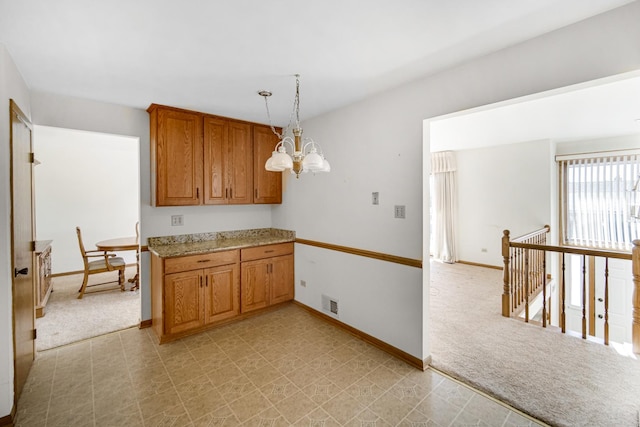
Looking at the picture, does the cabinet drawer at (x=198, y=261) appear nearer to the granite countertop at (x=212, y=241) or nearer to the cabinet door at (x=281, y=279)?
the granite countertop at (x=212, y=241)

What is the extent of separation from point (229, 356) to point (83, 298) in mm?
3152

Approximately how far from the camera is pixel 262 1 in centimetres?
152

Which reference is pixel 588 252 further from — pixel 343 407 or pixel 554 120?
pixel 343 407

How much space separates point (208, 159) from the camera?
3.50m

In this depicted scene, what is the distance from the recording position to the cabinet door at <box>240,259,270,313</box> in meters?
3.53

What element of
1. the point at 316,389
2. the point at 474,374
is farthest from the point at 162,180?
the point at 474,374

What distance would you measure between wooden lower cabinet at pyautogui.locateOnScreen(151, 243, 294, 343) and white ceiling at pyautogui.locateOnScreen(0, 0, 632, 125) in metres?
1.84

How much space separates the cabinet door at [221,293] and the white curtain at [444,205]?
16.2ft

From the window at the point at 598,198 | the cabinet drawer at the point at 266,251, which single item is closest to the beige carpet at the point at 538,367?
the cabinet drawer at the point at 266,251

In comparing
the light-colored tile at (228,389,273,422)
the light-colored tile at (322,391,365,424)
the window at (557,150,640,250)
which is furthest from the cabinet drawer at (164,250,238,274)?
the window at (557,150,640,250)

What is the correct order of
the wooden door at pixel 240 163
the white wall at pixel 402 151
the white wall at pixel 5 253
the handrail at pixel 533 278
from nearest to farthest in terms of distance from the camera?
the white wall at pixel 402 151
the white wall at pixel 5 253
the handrail at pixel 533 278
the wooden door at pixel 240 163

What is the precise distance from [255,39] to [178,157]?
6.26 ft

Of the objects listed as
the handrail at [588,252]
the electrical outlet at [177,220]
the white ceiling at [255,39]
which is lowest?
the handrail at [588,252]

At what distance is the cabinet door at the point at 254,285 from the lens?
3.53 meters
